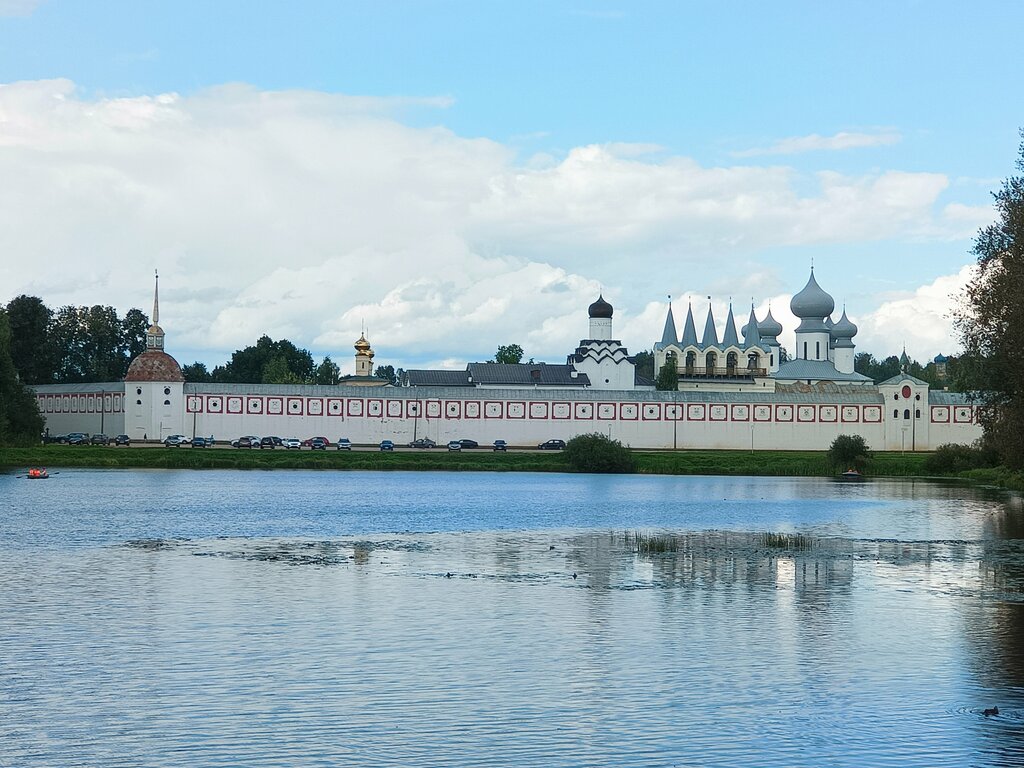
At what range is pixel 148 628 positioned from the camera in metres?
18.9

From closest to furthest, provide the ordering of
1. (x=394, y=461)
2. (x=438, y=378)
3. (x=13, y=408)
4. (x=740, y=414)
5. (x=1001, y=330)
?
1. (x=1001, y=330)
2. (x=13, y=408)
3. (x=394, y=461)
4. (x=740, y=414)
5. (x=438, y=378)

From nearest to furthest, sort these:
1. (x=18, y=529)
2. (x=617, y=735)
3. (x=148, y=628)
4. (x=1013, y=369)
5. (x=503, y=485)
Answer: (x=617, y=735) < (x=148, y=628) < (x=18, y=529) < (x=1013, y=369) < (x=503, y=485)

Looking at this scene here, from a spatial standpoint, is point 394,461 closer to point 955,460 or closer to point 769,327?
point 955,460

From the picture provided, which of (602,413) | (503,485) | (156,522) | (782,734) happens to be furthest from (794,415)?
(782,734)

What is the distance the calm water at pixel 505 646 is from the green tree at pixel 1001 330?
4312mm

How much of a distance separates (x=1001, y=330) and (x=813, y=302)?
3518 inches

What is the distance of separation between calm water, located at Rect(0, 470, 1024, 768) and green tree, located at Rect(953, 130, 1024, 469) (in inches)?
170

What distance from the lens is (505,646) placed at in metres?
17.8

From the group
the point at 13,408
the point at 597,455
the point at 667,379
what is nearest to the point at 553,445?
the point at 597,455

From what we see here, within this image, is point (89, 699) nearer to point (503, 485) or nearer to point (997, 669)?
point (997, 669)

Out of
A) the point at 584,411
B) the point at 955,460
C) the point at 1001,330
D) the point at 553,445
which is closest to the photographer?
the point at 1001,330

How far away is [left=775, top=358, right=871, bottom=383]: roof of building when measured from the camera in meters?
120

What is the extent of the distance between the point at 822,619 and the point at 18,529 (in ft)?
72.0

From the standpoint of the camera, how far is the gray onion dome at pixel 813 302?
125 meters
